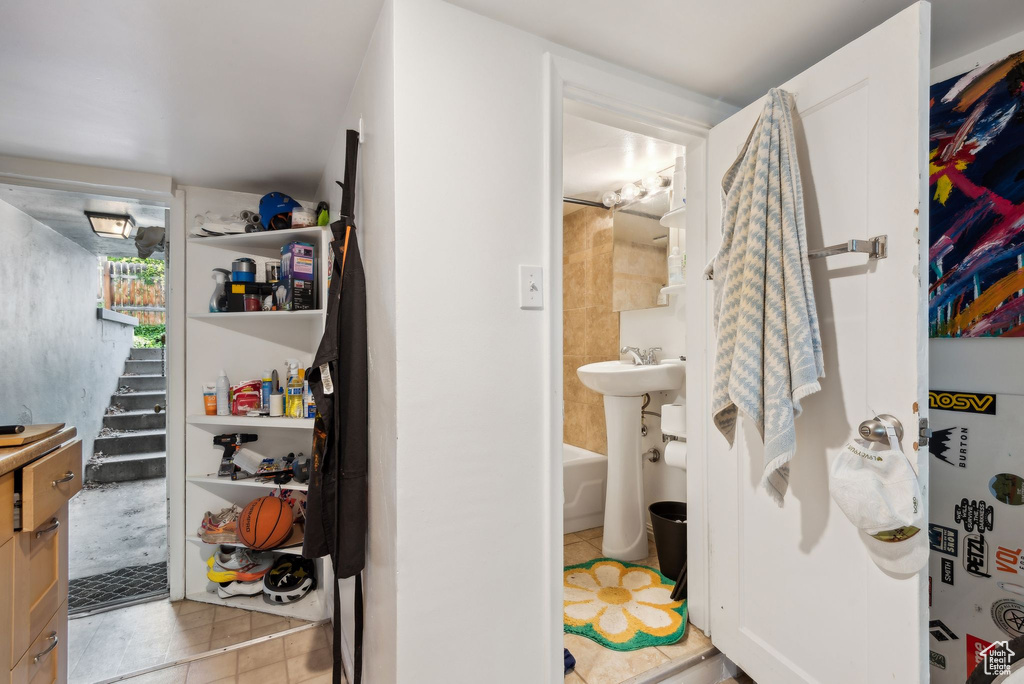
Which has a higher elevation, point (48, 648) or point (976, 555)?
point (976, 555)

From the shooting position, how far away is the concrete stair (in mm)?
3950

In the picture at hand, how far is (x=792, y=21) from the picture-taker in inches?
51.2

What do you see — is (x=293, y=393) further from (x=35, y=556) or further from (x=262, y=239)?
(x=35, y=556)

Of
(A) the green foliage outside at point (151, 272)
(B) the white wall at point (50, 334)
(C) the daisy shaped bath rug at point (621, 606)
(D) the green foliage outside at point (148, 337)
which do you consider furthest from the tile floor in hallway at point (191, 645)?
(D) the green foliage outside at point (148, 337)

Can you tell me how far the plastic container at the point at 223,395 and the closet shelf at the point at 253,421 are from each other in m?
0.07

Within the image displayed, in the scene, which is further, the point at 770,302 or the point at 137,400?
the point at 137,400

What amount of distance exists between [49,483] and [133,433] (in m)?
3.98

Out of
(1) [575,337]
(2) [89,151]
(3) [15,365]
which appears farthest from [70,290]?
(1) [575,337]

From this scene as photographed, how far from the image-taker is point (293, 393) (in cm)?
233

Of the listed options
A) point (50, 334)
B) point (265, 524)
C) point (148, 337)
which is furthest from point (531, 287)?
point (148, 337)

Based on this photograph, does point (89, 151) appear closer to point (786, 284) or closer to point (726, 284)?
point (726, 284)

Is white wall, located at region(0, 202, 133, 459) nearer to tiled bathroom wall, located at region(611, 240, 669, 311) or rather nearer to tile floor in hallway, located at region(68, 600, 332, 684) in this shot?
tile floor in hallway, located at region(68, 600, 332, 684)

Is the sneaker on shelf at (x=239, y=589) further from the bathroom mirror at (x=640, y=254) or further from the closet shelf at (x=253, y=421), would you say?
the bathroom mirror at (x=640, y=254)

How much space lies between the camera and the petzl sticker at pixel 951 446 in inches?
57.0
